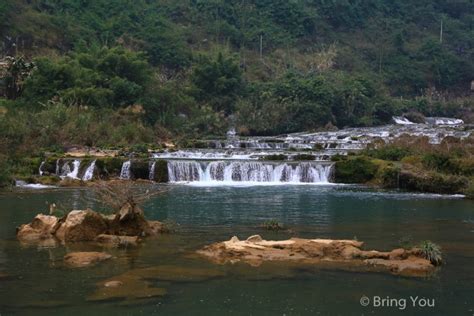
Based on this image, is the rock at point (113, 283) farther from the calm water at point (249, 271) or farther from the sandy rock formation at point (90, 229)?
the sandy rock formation at point (90, 229)

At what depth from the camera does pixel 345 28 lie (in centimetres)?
9469

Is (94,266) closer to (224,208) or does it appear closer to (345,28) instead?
(224,208)

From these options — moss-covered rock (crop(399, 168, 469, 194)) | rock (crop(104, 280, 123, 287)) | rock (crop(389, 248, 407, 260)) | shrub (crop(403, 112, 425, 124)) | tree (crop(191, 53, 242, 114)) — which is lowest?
rock (crop(104, 280, 123, 287))

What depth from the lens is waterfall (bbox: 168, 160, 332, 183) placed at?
3559 cm

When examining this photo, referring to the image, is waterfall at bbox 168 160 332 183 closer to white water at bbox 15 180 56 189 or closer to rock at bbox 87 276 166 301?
white water at bbox 15 180 56 189

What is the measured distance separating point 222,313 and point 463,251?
7.40m

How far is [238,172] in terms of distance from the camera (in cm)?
3591

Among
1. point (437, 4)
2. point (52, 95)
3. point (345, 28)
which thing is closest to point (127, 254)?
point (52, 95)

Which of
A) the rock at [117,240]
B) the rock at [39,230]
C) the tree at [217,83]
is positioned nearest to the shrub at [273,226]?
the rock at [117,240]

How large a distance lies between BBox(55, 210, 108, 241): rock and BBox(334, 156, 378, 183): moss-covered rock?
19.4m

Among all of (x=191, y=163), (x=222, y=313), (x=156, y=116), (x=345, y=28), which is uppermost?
(x=345, y=28)

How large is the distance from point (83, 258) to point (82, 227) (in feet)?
7.82

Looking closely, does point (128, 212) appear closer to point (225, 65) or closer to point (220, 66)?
point (220, 66)

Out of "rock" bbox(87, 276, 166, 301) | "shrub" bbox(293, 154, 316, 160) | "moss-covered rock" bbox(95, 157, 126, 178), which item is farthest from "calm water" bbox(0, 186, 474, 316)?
"shrub" bbox(293, 154, 316, 160)
